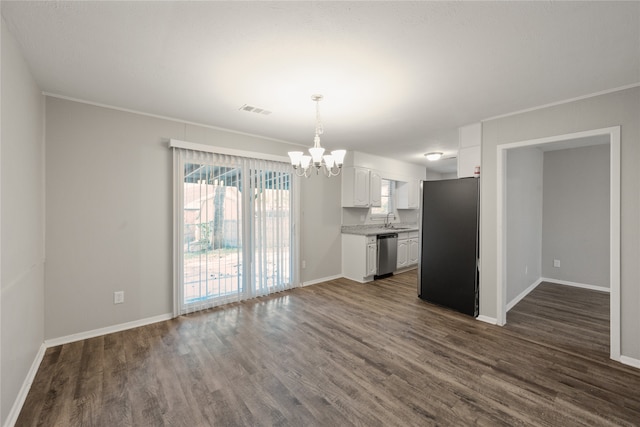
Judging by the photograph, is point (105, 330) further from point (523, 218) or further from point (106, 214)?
point (523, 218)

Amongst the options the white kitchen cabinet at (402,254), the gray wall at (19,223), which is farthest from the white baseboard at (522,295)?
the gray wall at (19,223)

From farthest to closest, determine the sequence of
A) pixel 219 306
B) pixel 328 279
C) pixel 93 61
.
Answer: pixel 328 279
pixel 219 306
pixel 93 61

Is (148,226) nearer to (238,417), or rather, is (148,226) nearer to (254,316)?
(254,316)

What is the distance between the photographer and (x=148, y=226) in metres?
3.32

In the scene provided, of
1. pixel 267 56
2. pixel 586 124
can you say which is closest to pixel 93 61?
pixel 267 56

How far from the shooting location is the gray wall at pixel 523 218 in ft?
12.6

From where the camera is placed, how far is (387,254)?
543 cm

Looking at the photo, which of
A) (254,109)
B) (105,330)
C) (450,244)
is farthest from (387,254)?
(105,330)

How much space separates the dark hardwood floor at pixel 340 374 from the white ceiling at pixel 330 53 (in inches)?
102

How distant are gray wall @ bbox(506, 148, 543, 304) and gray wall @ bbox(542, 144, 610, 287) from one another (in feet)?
0.87

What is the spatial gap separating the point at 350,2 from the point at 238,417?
8.91ft

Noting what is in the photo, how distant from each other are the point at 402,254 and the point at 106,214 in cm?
521

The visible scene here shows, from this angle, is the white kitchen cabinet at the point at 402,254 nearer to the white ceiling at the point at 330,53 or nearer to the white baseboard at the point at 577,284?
the white baseboard at the point at 577,284

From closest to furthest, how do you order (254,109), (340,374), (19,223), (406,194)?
1. (19,223)
2. (340,374)
3. (254,109)
4. (406,194)
